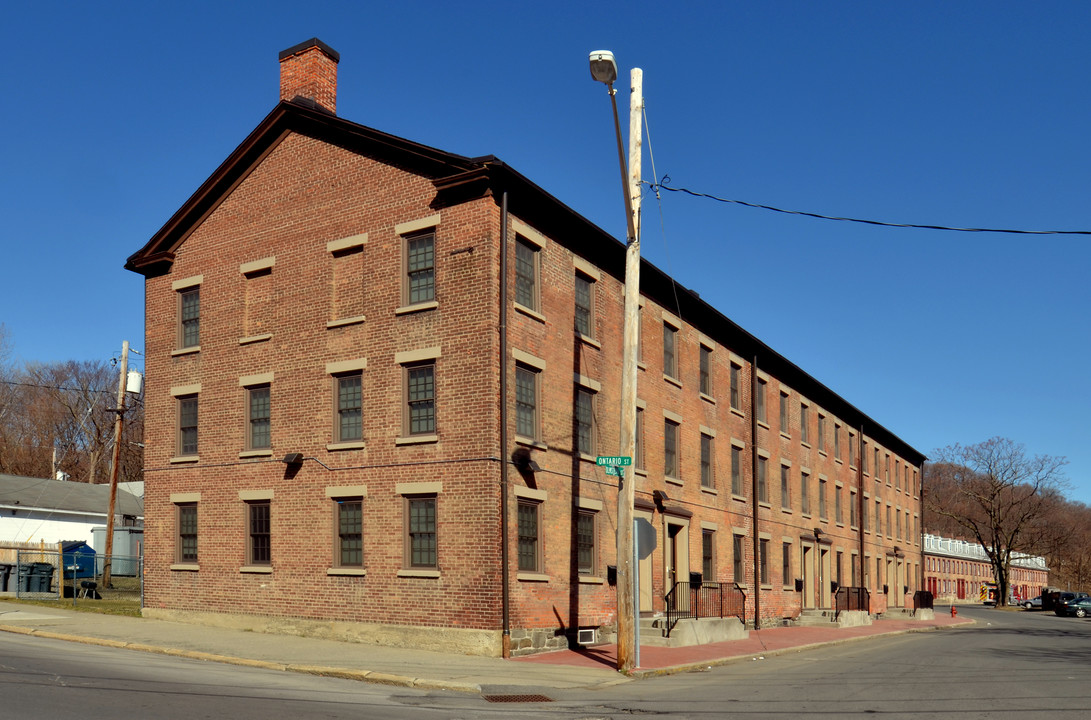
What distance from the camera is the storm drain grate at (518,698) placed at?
13.7 meters

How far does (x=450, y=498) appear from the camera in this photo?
20.0 m

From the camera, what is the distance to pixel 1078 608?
67.2m

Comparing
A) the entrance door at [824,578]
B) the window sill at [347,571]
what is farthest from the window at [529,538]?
the entrance door at [824,578]

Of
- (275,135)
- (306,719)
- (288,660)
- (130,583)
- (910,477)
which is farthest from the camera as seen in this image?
(910,477)

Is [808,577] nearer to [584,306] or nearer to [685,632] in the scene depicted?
[685,632]

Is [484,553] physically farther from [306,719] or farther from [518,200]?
[306,719]

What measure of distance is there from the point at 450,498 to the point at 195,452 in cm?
808

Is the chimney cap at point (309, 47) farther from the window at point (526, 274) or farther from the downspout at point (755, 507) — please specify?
the downspout at point (755, 507)

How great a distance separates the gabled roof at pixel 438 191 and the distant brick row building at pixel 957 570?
74.4 meters

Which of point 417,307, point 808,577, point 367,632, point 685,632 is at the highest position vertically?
point 417,307

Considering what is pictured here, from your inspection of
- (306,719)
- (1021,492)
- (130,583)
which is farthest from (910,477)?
(306,719)

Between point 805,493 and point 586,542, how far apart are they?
63.7ft

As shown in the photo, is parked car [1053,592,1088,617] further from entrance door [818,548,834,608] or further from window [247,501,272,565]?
window [247,501,272,565]

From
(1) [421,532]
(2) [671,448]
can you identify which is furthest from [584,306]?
(1) [421,532]
